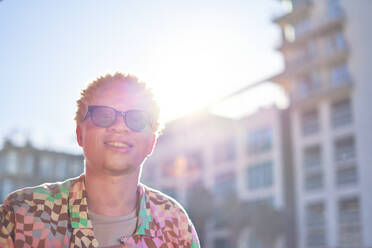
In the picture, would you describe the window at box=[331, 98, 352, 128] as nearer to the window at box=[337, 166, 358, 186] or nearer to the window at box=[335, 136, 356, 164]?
the window at box=[335, 136, 356, 164]

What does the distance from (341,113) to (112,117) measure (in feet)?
119

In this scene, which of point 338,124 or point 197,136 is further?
point 197,136

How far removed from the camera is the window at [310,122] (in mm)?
38594

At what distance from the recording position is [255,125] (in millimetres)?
43094

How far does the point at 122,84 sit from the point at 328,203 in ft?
116

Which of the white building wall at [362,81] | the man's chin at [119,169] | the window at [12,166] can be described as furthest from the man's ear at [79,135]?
the white building wall at [362,81]

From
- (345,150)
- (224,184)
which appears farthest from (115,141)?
(224,184)

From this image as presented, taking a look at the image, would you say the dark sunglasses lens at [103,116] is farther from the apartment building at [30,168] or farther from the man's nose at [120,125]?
the apartment building at [30,168]

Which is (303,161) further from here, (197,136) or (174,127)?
(174,127)

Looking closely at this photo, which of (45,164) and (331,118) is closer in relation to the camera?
(45,164)

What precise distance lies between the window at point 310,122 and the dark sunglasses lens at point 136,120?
3710cm

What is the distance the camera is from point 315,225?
1451 inches

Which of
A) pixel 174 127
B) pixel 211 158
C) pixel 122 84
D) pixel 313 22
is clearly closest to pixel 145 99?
pixel 122 84

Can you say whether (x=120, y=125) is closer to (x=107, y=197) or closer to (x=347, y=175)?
(x=107, y=197)
